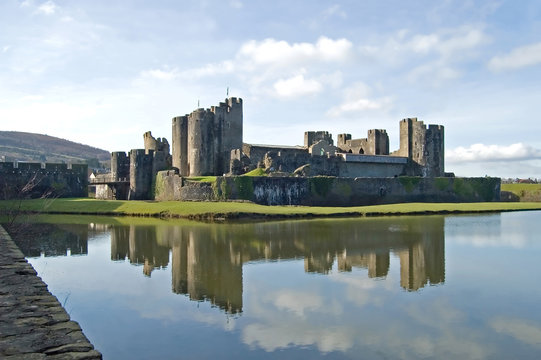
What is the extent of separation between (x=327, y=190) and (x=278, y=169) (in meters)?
3.49

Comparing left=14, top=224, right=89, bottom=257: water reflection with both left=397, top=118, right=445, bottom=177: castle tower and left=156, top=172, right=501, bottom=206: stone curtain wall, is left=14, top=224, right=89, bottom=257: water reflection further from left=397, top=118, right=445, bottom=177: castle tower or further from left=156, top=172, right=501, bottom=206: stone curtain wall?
left=397, top=118, right=445, bottom=177: castle tower

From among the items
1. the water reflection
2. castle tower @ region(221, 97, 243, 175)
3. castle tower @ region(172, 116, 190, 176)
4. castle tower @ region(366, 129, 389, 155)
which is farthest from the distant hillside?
the water reflection

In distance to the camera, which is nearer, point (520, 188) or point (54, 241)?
point (54, 241)

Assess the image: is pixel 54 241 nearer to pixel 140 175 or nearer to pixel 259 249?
pixel 259 249

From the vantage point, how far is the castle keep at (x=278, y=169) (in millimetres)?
33312

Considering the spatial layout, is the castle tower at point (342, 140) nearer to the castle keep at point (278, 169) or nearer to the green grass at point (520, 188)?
the castle keep at point (278, 169)

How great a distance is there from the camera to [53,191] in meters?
40.1

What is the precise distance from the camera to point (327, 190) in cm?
3472

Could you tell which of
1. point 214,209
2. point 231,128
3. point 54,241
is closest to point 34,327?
point 54,241

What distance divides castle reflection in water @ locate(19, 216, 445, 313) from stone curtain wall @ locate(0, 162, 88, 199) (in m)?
18.1

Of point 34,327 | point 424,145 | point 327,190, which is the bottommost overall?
point 34,327

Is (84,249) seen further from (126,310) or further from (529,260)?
(529,260)

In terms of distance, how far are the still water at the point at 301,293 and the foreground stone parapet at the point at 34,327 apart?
1.13 metres

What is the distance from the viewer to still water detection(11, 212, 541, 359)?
721 cm
